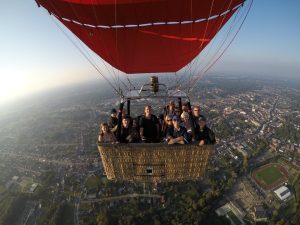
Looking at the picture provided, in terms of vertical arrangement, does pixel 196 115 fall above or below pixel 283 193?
above

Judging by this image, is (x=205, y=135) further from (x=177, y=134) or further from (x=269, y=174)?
(x=269, y=174)

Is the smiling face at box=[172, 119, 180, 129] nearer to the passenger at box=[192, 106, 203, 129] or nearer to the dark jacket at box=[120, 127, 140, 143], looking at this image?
the passenger at box=[192, 106, 203, 129]

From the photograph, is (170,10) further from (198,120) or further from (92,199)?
(92,199)

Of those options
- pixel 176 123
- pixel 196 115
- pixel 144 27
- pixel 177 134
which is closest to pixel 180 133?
pixel 177 134

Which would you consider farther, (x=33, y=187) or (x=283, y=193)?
(x=33, y=187)

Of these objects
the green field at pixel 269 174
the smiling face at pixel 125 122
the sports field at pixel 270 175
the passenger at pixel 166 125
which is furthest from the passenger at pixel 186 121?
the green field at pixel 269 174

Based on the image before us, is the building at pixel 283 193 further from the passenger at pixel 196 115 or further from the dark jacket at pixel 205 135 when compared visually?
the dark jacket at pixel 205 135
